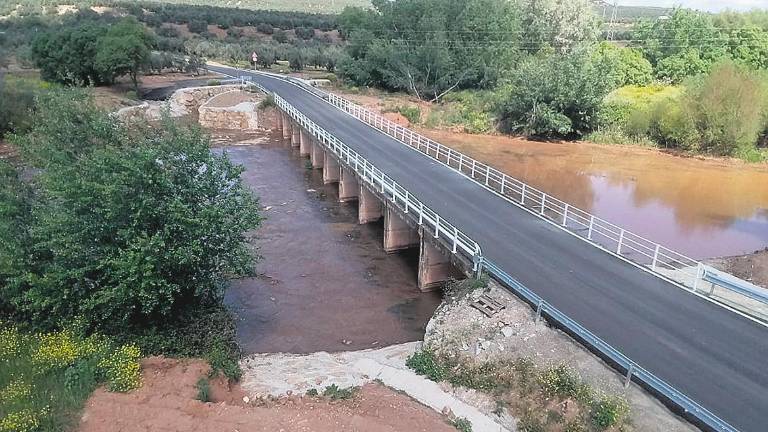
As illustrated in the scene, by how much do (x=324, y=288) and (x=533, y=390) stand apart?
11653 millimetres

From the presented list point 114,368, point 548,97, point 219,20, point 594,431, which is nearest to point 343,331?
point 114,368

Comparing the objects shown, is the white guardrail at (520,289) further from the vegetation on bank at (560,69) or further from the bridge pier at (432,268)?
the vegetation on bank at (560,69)

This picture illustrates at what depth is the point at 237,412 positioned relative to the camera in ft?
42.3

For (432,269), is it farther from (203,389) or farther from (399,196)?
(203,389)

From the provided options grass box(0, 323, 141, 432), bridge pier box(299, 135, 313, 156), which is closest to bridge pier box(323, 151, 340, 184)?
bridge pier box(299, 135, 313, 156)

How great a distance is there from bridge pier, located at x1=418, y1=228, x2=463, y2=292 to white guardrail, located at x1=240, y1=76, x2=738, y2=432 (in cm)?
98

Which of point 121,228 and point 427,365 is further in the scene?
point 121,228

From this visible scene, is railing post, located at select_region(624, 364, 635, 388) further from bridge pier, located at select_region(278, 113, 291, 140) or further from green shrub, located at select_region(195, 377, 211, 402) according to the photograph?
bridge pier, located at select_region(278, 113, 291, 140)

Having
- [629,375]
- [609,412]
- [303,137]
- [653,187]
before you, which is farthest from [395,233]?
[303,137]

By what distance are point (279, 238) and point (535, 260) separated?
14253mm

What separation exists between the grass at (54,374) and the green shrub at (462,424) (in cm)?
797

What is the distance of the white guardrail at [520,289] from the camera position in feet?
37.3

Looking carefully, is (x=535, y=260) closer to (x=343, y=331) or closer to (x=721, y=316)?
(x=721, y=316)

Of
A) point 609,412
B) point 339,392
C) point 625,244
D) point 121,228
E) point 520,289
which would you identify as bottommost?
point 339,392
